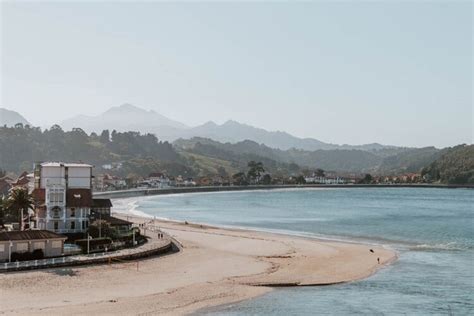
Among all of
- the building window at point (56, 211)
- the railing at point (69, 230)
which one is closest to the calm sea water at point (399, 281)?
the railing at point (69, 230)

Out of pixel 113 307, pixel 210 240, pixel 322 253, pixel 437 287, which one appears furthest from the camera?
pixel 210 240

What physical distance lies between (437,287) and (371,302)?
7698 mm

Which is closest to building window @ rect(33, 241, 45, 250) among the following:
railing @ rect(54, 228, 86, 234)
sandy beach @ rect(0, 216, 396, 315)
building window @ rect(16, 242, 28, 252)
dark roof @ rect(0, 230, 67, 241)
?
dark roof @ rect(0, 230, 67, 241)

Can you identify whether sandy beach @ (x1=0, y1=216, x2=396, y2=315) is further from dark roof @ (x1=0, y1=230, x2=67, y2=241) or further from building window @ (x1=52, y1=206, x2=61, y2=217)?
building window @ (x1=52, y1=206, x2=61, y2=217)

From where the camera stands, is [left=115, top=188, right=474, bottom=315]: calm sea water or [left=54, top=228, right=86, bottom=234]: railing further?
[left=54, top=228, right=86, bottom=234]: railing

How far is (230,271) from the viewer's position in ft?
166

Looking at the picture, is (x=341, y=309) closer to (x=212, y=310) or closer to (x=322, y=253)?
(x=212, y=310)

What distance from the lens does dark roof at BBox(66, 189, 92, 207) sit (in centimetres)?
6234

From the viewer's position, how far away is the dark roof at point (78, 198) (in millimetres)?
62344

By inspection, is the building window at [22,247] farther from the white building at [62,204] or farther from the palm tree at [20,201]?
the white building at [62,204]

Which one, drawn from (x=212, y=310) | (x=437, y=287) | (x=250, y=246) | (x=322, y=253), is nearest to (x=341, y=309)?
(x=212, y=310)

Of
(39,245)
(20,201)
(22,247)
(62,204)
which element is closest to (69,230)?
(62,204)

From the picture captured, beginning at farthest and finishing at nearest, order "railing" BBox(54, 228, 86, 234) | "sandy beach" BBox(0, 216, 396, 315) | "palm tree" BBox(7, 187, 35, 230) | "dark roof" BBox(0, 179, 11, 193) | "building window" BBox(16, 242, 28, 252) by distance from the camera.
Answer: "dark roof" BBox(0, 179, 11, 193) < "railing" BBox(54, 228, 86, 234) < "palm tree" BBox(7, 187, 35, 230) < "building window" BBox(16, 242, 28, 252) < "sandy beach" BBox(0, 216, 396, 315)

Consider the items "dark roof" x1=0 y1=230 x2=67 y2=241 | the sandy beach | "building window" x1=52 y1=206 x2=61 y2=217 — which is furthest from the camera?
"building window" x1=52 y1=206 x2=61 y2=217
